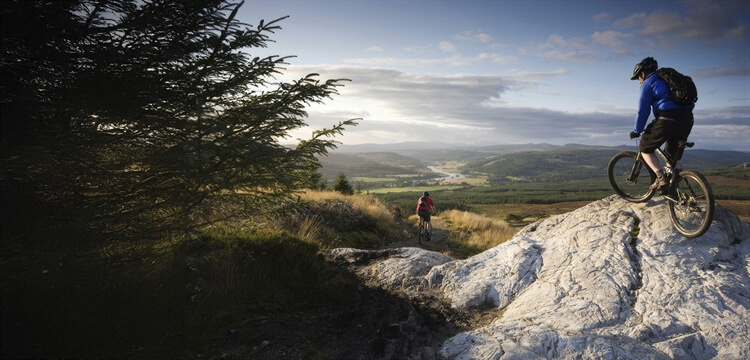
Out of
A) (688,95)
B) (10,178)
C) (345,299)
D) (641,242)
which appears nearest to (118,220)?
(10,178)

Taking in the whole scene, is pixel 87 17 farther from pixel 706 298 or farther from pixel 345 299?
pixel 706 298

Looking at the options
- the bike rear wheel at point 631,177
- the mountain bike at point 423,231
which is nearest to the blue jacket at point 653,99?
the bike rear wheel at point 631,177

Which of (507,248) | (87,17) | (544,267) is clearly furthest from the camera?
(507,248)

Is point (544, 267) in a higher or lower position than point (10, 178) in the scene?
lower

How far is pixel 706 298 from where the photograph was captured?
15.0 feet

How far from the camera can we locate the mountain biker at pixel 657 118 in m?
5.54

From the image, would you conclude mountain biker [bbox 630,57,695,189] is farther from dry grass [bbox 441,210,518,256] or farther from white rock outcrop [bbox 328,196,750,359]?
dry grass [bbox 441,210,518,256]

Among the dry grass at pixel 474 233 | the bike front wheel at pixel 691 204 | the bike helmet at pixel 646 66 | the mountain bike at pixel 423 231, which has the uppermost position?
the bike helmet at pixel 646 66

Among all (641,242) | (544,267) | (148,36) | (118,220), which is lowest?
(544,267)

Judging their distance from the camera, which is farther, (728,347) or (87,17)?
(87,17)

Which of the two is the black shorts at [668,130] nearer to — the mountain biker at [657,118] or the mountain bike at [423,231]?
the mountain biker at [657,118]

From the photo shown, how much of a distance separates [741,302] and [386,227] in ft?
42.6

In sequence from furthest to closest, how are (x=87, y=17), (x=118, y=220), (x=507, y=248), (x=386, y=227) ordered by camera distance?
(x=386, y=227) < (x=507, y=248) < (x=118, y=220) < (x=87, y=17)

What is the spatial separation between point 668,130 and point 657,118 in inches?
13.4
